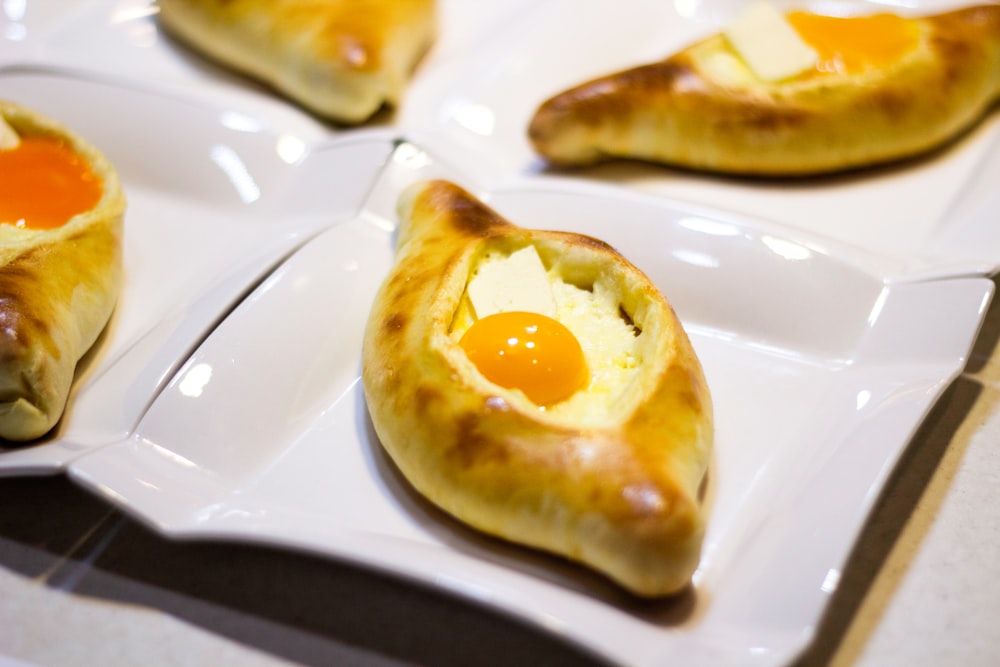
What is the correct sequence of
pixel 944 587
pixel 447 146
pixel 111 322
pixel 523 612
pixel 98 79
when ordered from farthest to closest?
pixel 98 79 → pixel 447 146 → pixel 111 322 → pixel 944 587 → pixel 523 612

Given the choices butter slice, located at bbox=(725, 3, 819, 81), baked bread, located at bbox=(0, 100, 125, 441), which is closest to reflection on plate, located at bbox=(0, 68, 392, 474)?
baked bread, located at bbox=(0, 100, 125, 441)

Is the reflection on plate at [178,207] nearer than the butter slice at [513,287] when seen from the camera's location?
No

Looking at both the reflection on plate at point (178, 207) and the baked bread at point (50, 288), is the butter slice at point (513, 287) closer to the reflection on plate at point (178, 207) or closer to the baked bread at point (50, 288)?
the reflection on plate at point (178, 207)

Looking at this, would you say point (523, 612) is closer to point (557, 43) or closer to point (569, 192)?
point (569, 192)

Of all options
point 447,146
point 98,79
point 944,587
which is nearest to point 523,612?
point 944,587

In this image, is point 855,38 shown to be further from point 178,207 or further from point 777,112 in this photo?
point 178,207

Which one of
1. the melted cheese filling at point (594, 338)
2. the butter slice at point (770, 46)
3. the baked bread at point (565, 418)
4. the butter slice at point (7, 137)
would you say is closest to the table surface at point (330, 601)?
the baked bread at point (565, 418)

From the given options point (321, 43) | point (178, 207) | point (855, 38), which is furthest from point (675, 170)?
point (178, 207)

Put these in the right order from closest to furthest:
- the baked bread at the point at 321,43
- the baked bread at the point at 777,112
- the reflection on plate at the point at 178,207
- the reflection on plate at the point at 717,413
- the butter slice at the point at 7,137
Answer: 1. the reflection on plate at the point at 717,413
2. the reflection on plate at the point at 178,207
3. the butter slice at the point at 7,137
4. the baked bread at the point at 777,112
5. the baked bread at the point at 321,43
